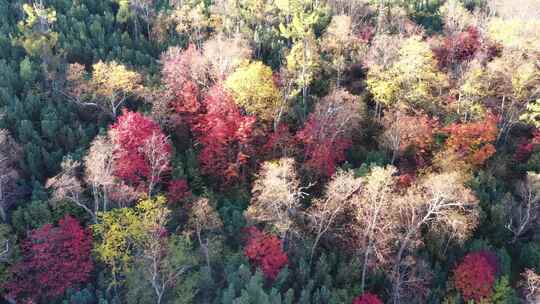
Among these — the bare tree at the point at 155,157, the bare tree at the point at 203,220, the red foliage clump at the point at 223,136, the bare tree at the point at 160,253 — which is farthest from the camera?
the red foliage clump at the point at 223,136

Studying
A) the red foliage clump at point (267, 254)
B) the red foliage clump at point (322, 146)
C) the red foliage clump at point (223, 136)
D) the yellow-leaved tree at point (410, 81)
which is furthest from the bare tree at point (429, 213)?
the red foliage clump at point (223, 136)

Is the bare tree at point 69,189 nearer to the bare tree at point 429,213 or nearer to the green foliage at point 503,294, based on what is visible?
the bare tree at point 429,213

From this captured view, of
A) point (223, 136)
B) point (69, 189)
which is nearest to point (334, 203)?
point (223, 136)

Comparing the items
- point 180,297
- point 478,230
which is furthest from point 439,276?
point 180,297

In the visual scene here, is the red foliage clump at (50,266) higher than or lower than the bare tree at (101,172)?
lower

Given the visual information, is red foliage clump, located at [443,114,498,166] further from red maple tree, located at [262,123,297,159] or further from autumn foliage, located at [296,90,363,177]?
red maple tree, located at [262,123,297,159]

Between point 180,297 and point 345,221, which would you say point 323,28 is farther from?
point 180,297
